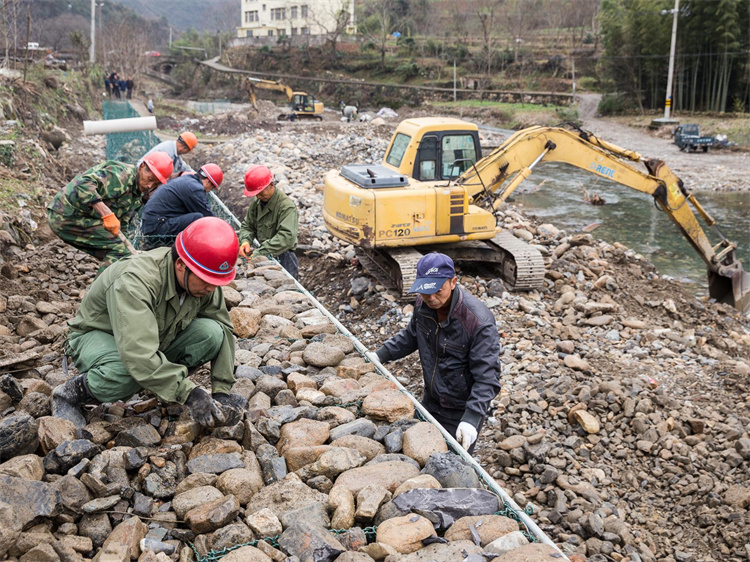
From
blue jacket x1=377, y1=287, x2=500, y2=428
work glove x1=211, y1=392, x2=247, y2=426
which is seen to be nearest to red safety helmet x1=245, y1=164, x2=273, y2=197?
blue jacket x1=377, y1=287, x2=500, y2=428

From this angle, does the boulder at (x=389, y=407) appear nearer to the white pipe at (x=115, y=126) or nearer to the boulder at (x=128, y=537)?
the boulder at (x=128, y=537)

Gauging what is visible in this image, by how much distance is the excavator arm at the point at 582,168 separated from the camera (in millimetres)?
8594

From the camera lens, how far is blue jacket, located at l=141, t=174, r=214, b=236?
6.09 m

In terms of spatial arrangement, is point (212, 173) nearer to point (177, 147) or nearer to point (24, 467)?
point (177, 147)

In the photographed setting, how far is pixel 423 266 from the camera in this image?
148 inches

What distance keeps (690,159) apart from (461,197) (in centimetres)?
1793

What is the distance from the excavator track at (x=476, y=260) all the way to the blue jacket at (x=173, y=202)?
258 cm

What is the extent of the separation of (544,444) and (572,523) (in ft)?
2.53

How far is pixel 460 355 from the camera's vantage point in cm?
392

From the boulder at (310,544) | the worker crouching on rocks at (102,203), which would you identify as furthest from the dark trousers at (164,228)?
the boulder at (310,544)

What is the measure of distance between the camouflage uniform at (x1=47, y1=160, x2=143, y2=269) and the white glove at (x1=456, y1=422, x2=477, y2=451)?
132 inches

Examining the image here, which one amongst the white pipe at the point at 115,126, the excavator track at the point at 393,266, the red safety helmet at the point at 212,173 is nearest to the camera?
the red safety helmet at the point at 212,173

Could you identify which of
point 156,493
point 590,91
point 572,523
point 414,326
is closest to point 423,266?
point 414,326

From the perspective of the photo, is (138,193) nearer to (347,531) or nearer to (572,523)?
(347,531)
